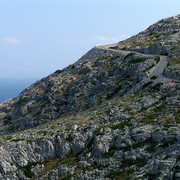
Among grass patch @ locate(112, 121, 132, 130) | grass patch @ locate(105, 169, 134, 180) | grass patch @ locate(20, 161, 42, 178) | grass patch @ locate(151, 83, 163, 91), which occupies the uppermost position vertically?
grass patch @ locate(151, 83, 163, 91)

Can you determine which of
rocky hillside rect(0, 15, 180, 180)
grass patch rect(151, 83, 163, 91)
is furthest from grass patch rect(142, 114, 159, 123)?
grass patch rect(151, 83, 163, 91)

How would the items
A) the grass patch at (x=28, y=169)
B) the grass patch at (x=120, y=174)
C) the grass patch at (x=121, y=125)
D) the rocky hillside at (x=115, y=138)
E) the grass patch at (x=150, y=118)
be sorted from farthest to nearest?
the grass patch at (x=121, y=125) → the grass patch at (x=28, y=169) → the grass patch at (x=150, y=118) → the rocky hillside at (x=115, y=138) → the grass patch at (x=120, y=174)

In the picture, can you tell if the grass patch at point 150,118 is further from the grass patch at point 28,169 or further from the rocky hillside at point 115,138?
the grass patch at point 28,169

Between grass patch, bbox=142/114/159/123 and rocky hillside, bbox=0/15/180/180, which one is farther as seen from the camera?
grass patch, bbox=142/114/159/123

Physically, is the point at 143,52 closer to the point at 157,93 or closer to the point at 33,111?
the point at 157,93

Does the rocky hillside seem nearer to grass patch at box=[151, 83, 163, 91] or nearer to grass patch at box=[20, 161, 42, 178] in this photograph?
grass patch at box=[151, 83, 163, 91]

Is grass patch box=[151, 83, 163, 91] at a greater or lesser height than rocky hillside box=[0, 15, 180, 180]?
greater

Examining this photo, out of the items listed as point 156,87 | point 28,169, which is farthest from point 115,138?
point 156,87

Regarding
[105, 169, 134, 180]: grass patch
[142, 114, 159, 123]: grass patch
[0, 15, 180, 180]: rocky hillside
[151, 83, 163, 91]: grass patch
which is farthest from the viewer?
[151, 83, 163, 91]: grass patch

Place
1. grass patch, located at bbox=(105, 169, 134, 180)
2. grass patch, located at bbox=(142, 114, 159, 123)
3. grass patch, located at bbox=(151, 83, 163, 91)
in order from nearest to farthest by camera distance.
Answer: grass patch, located at bbox=(105, 169, 134, 180) < grass patch, located at bbox=(142, 114, 159, 123) < grass patch, located at bbox=(151, 83, 163, 91)

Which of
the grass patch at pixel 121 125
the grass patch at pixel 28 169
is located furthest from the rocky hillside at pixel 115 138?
the grass patch at pixel 28 169

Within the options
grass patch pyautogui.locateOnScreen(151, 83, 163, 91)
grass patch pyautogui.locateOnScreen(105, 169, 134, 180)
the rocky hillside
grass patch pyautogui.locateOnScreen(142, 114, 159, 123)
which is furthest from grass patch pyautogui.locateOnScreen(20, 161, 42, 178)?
grass patch pyautogui.locateOnScreen(151, 83, 163, 91)

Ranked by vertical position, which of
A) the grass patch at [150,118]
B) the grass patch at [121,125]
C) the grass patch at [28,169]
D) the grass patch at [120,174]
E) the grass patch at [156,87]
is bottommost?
the grass patch at [120,174]

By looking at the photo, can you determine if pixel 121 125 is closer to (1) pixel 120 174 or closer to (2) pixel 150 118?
(2) pixel 150 118
